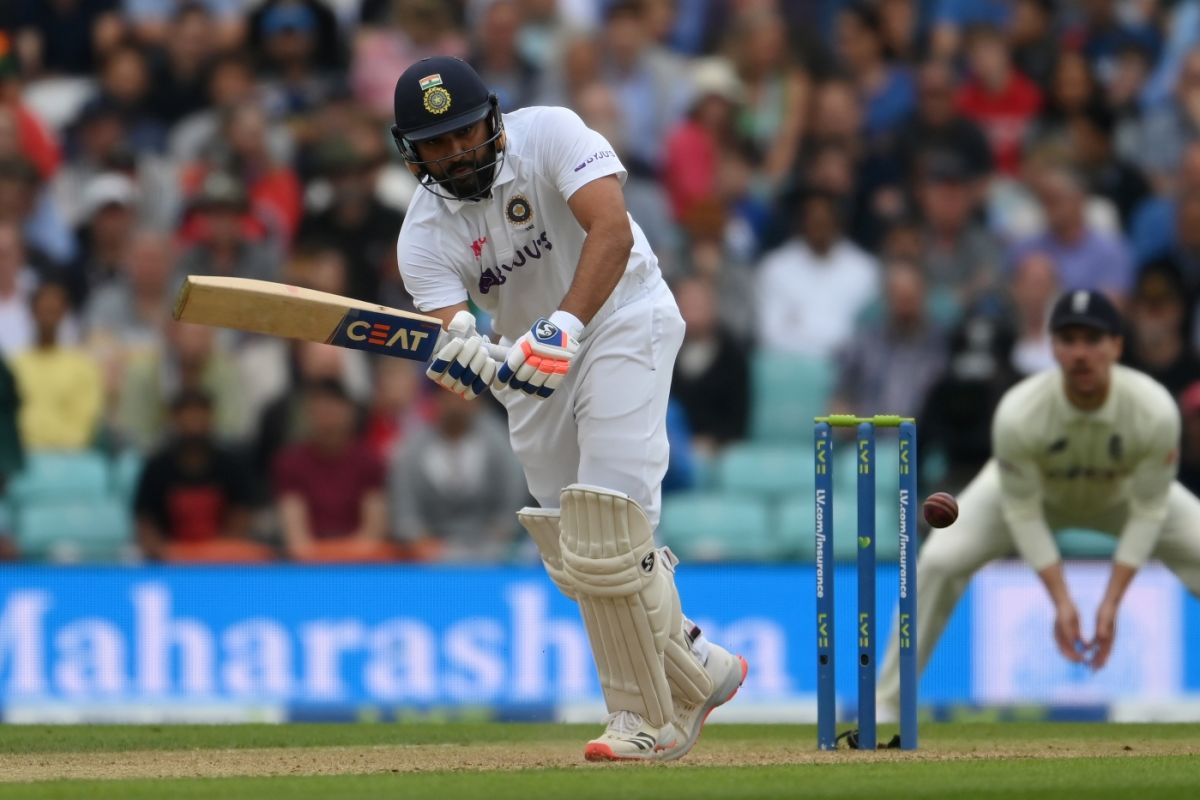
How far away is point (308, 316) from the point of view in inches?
220

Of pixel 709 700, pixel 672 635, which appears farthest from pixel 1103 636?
pixel 672 635

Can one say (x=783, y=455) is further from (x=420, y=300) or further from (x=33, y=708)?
(x=420, y=300)

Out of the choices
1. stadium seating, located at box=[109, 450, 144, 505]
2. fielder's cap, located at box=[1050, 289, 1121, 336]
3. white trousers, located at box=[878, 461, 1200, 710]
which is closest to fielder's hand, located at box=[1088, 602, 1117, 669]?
white trousers, located at box=[878, 461, 1200, 710]

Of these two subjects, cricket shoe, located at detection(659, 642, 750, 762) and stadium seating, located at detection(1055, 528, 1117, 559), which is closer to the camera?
cricket shoe, located at detection(659, 642, 750, 762)

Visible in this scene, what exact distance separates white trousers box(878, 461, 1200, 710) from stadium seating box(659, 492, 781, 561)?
2246 millimetres

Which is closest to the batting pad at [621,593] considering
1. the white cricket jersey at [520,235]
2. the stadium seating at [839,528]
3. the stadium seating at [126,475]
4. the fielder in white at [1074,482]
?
the white cricket jersey at [520,235]

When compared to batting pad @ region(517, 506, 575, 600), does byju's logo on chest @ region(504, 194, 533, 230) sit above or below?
above

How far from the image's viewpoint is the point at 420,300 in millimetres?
5914

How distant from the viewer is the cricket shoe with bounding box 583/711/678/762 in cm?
576

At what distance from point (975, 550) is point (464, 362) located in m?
2.71

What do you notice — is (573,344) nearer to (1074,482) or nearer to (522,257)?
(522,257)

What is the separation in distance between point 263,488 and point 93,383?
1022 mm

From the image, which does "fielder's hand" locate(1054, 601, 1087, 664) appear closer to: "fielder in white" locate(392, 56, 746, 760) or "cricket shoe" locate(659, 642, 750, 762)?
"cricket shoe" locate(659, 642, 750, 762)

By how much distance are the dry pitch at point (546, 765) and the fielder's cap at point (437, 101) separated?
175 cm
